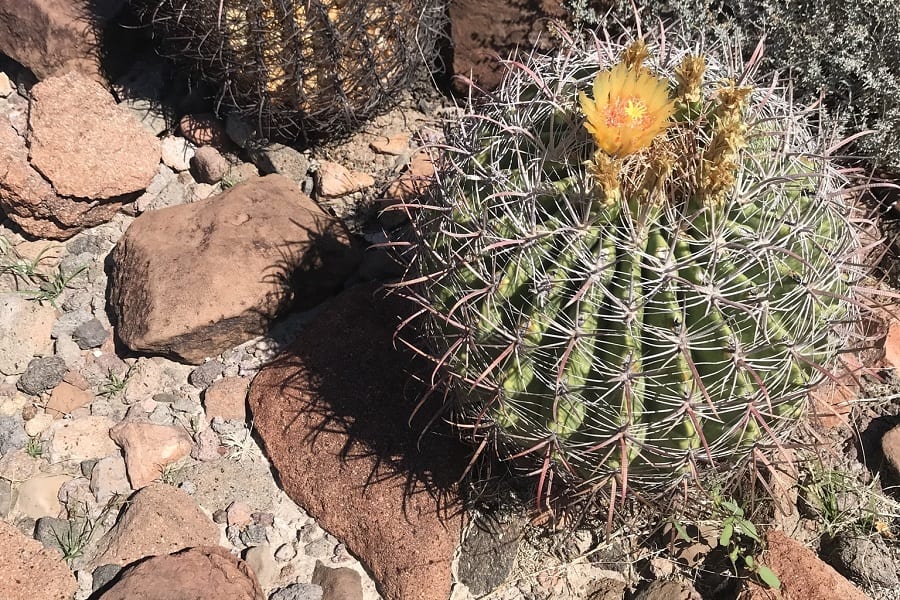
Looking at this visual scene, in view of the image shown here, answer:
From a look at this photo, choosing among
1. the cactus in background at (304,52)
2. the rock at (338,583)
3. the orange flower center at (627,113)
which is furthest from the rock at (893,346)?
the cactus in background at (304,52)

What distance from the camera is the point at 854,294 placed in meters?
2.15

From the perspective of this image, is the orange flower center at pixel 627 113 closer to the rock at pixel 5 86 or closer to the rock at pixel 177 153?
the rock at pixel 177 153

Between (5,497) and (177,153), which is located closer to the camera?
(5,497)

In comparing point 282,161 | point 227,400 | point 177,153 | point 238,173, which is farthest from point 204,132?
point 227,400

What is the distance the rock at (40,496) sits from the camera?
290cm

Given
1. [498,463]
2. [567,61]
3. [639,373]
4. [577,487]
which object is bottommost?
[498,463]

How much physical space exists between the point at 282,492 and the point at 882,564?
2.21m

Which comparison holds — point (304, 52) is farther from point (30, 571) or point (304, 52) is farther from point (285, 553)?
point (30, 571)

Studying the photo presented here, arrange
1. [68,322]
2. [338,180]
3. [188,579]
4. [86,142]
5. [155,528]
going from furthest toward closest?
1. [338,180]
2. [86,142]
3. [68,322]
4. [155,528]
5. [188,579]

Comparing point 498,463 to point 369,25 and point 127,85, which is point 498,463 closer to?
point 369,25

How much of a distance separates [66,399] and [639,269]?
8.49ft

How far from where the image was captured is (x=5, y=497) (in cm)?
292

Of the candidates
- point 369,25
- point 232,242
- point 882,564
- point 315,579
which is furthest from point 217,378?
point 882,564

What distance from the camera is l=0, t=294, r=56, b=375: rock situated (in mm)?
3318
